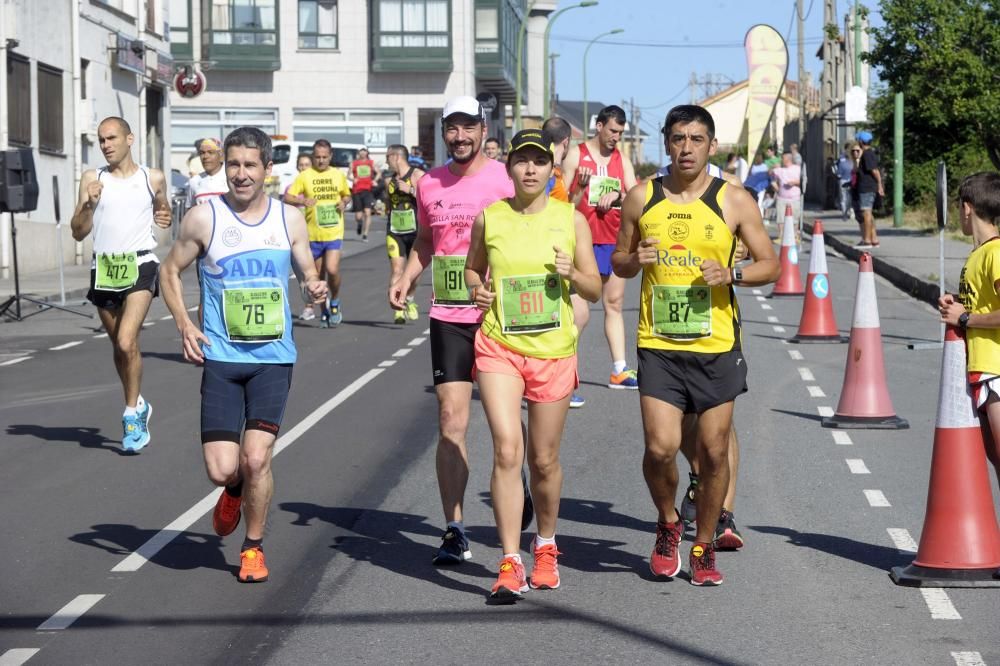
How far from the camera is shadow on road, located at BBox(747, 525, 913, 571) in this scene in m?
7.59

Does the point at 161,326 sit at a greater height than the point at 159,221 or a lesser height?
lesser

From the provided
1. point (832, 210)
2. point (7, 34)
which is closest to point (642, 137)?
point (832, 210)

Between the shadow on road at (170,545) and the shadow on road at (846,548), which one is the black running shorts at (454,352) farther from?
the shadow on road at (846,548)

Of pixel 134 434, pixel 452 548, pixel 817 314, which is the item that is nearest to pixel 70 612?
pixel 452 548

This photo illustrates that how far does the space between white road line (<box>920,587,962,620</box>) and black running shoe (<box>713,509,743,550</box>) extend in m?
0.99

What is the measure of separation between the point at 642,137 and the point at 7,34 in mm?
170920

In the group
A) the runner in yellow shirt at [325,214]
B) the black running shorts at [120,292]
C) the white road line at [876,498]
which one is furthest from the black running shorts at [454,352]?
the runner in yellow shirt at [325,214]

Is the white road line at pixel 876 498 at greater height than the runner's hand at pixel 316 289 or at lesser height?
lesser

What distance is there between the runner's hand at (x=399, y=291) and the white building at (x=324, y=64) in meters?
55.9

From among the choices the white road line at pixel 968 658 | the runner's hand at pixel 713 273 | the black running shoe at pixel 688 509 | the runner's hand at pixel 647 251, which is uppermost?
the runner's hand at pixel 647 251

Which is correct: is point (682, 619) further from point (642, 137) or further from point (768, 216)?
point (642, 137)

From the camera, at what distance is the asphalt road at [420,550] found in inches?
246

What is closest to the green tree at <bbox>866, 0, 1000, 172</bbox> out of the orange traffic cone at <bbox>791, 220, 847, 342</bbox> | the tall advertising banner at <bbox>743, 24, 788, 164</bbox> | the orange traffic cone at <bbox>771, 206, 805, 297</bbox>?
the tall advertising banner at <bbox>743, 24, 788, 164</bbox>

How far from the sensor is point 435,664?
5.96 meters
